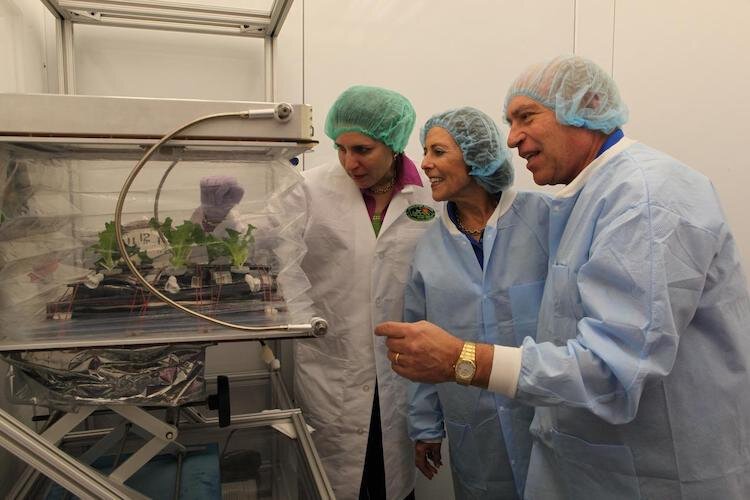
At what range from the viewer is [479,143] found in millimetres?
1313

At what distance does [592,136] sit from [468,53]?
904mm

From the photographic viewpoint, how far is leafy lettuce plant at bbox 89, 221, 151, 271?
874 mm

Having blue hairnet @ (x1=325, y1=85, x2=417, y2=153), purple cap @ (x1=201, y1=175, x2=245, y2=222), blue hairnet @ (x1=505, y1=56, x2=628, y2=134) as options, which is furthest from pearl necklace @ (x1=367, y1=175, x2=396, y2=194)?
purple cap @ (x1=201, y1=175, x2=245, y2=222)

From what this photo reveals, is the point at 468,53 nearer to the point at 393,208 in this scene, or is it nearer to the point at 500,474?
the point at 393,208

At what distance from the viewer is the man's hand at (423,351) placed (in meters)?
0.96

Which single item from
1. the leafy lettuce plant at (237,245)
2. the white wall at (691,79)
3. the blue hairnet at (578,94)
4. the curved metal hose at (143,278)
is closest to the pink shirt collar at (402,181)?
the blue hairnet at (578,94)

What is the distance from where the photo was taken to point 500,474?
1.34 metres

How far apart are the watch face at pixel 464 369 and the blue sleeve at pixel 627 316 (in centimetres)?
9

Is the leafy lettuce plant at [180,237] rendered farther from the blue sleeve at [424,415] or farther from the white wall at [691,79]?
the white wall at [691,79]

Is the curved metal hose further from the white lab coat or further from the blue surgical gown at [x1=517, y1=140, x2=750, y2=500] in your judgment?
the white lab coat

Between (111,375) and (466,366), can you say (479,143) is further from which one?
(111,375)

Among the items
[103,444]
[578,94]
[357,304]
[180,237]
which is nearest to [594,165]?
[578,94]

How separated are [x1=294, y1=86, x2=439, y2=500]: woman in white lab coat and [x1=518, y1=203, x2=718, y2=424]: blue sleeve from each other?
0.55 m

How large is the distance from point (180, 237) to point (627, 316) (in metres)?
0.74
